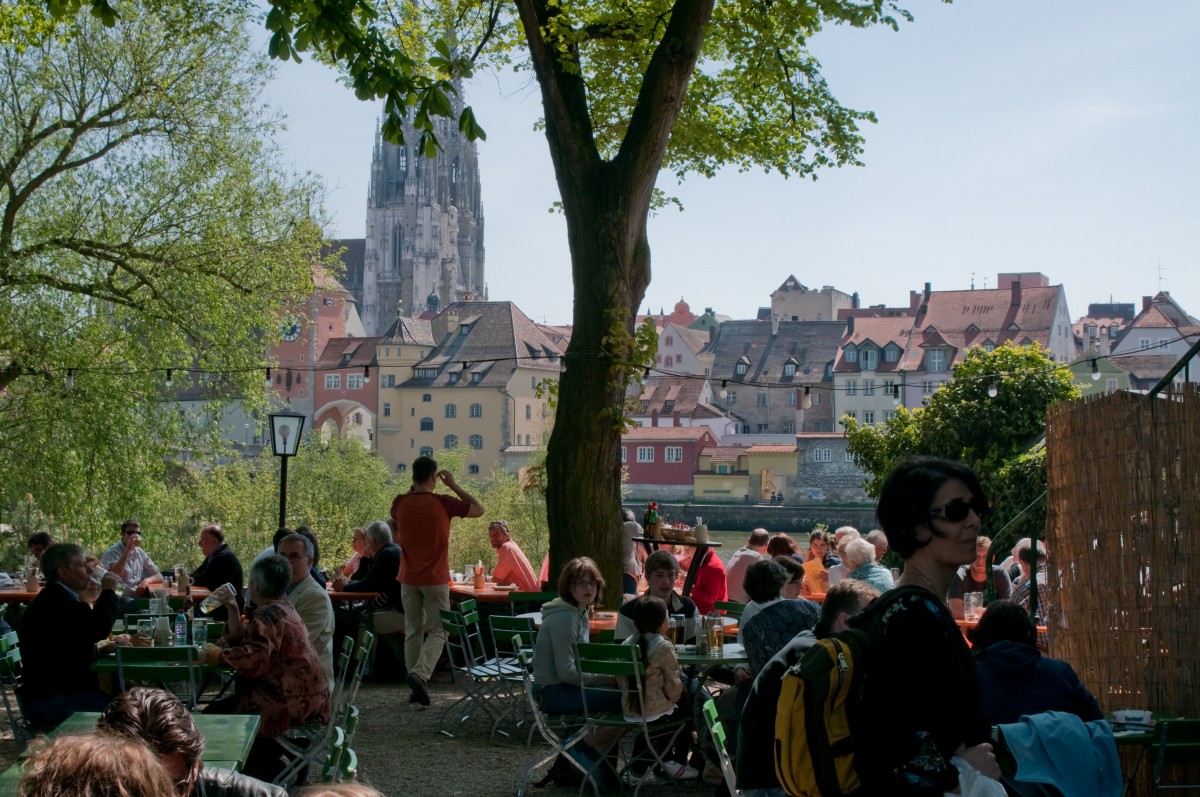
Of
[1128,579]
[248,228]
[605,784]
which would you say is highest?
[248,228]

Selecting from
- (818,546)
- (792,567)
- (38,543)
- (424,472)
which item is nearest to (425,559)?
(424,472)

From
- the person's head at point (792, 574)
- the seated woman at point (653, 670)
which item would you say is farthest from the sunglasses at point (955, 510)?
the person's head at point (792, 574)

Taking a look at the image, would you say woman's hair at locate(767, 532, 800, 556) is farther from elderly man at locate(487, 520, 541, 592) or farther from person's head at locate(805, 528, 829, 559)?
person's head at locate(805, 528, 829, 559)

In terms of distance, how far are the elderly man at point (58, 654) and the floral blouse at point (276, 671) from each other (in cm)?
163

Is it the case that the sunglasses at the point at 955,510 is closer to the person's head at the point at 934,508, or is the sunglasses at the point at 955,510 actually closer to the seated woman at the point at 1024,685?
the person's head at the point at 934,508

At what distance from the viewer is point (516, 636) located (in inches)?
333

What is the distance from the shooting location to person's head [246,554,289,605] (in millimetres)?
6652

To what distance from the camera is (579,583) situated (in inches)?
306

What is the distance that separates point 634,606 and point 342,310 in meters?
95.7

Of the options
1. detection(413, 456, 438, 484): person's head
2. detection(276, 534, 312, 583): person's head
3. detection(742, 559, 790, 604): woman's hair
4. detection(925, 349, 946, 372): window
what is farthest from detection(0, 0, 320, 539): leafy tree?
detection(925, 349, 946, 372): window

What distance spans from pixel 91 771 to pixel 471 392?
3334 inches

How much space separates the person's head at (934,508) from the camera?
290 centimetres

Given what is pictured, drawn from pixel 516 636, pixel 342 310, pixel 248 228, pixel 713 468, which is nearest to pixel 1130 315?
pixel 713 468

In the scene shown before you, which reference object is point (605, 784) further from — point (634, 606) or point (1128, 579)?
point (1128, 579)
